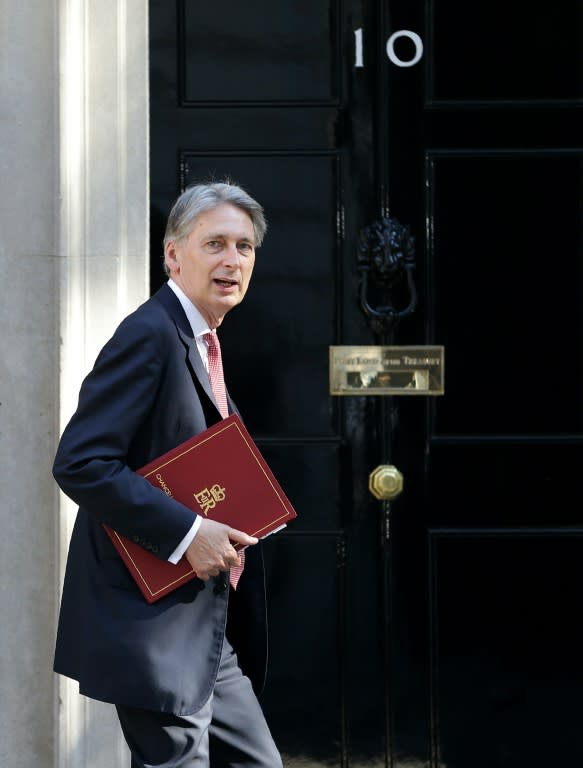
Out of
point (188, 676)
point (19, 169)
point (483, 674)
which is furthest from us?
point (483, 674)

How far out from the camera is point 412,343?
13.0 ft

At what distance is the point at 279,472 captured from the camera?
3.93m

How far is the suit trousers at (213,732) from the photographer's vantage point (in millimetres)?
2627

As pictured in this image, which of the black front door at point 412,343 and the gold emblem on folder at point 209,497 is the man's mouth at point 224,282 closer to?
the gold emblem on folder at point 209,497

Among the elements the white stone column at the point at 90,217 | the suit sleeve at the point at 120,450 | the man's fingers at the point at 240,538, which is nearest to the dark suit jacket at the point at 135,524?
the suit sleeve at the point at 120,450

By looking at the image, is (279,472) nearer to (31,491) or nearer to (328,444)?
(328,444)

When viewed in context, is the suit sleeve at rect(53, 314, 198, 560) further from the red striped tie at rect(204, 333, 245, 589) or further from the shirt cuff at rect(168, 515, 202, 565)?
the red striped tie at rect(204, 333, 245, 589)

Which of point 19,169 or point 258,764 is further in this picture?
point 19,169

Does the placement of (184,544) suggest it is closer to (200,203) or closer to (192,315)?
(192,315)

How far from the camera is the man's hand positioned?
102 inches

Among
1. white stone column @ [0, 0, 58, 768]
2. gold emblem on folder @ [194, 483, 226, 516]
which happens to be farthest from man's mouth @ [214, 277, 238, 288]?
white stone column @ [0, 0, 58, 768]

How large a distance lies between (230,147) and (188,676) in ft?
6.37

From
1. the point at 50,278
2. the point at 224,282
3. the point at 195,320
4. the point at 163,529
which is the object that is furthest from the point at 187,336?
the point at 50,278

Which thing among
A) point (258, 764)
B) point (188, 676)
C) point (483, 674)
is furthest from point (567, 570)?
point (188, 676)
